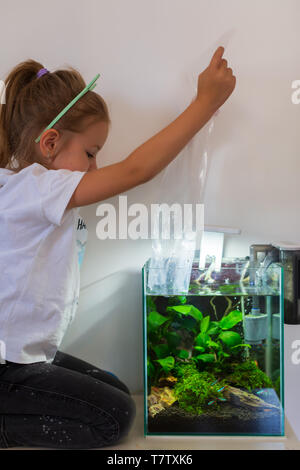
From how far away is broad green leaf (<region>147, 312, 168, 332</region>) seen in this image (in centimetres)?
103

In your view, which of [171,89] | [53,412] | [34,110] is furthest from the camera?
[171,89]

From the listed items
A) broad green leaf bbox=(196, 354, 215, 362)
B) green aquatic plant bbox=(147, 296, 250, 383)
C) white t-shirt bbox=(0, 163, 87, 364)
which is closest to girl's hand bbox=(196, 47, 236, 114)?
white t-shirt bbox=(0, 163, 87, 364)

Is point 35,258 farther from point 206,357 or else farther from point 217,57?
point 217,57

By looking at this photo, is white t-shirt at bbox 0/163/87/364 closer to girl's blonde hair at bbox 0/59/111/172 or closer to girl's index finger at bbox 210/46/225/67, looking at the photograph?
girl's blonde hair at bbox 0/59/111/172

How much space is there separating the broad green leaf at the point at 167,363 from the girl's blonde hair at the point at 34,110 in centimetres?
55

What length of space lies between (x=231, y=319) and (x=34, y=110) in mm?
674

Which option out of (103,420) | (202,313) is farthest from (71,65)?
(103,420)

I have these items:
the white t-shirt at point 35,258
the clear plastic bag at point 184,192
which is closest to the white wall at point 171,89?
the clear plastic bag at point 184,192

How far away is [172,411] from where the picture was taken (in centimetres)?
104

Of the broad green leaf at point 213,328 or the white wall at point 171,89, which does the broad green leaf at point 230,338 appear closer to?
the broad green leaf at point 213,328

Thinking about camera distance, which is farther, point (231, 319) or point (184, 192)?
point (184, 192)

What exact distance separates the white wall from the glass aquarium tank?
31 cm

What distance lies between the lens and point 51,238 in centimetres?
106

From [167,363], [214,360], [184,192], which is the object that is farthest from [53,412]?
[184,192]
